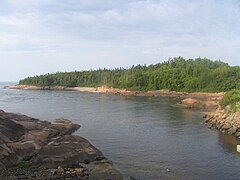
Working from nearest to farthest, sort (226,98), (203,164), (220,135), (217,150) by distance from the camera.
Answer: (203,164)
(217,150)
(220,135)
(226,98)

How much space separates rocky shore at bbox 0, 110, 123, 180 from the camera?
2873 centimetres

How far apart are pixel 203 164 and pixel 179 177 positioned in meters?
5.41

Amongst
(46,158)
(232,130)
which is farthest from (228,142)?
(46,158)

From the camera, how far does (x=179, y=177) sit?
1211 inches

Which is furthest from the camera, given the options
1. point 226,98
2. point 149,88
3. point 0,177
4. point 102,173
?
point 149,88

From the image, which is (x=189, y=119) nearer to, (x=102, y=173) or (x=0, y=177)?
(x=102, y=173)

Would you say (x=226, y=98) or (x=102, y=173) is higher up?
(x=226, y=98)

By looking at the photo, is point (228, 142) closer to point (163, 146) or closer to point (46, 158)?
point (163, 146)

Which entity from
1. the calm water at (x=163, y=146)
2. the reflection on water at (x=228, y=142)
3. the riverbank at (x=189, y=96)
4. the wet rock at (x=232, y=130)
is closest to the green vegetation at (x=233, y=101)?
the wet rock at (x=232, y=130)

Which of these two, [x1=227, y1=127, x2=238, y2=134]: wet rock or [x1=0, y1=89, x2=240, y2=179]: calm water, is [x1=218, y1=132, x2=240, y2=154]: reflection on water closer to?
[x1=0, y1=89, x2=240, y2=179]: calm water

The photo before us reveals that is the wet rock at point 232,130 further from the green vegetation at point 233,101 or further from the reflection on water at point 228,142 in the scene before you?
the green vegetation at point 233,101

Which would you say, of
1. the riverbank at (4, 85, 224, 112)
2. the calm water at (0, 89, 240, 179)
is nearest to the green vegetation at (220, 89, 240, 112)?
the calm water at (0, 89, 240, 179)

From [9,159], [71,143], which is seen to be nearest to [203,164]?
[71,143]

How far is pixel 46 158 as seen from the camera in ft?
109
